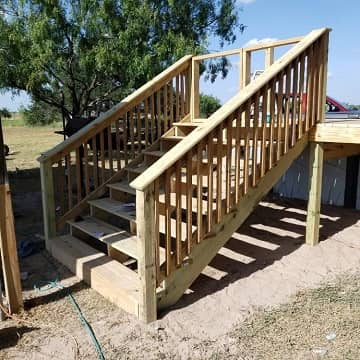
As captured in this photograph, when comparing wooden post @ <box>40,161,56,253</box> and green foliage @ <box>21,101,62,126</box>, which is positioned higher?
green foliage @ <box>21,101,62,126</box>

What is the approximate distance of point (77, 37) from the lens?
891cm

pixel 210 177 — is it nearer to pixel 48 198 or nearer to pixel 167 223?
pixel 167 223

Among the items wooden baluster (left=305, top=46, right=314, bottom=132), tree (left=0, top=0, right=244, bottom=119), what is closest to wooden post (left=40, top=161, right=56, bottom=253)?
wooden baluster (left=305, top=46, right=314, bottom=132)

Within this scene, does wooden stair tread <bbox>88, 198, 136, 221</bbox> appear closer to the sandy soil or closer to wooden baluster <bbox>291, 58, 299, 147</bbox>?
the sandy soil

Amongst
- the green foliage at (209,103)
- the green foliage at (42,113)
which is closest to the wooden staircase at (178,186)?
the green foliage at (209,103)

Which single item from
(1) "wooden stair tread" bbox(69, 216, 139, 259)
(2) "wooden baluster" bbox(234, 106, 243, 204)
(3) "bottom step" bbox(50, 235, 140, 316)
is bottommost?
(3) "bottom step" bbox(50, 235, 140, 316)

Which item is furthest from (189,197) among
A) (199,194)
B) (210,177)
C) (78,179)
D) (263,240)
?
(78,179)

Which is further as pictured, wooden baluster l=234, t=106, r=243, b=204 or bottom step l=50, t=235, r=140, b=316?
wooden baluster l=234, t=106, r=243, b=204

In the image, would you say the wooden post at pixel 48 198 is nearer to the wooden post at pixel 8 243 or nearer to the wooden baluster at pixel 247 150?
the wooden post at pixel 8 243

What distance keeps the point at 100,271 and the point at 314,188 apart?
2362 mm

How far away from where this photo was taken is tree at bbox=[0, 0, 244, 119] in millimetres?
8398

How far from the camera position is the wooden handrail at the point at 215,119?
2420 mm

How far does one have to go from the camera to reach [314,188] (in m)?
3.92

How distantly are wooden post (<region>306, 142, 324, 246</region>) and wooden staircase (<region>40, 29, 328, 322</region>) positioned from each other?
17cm
